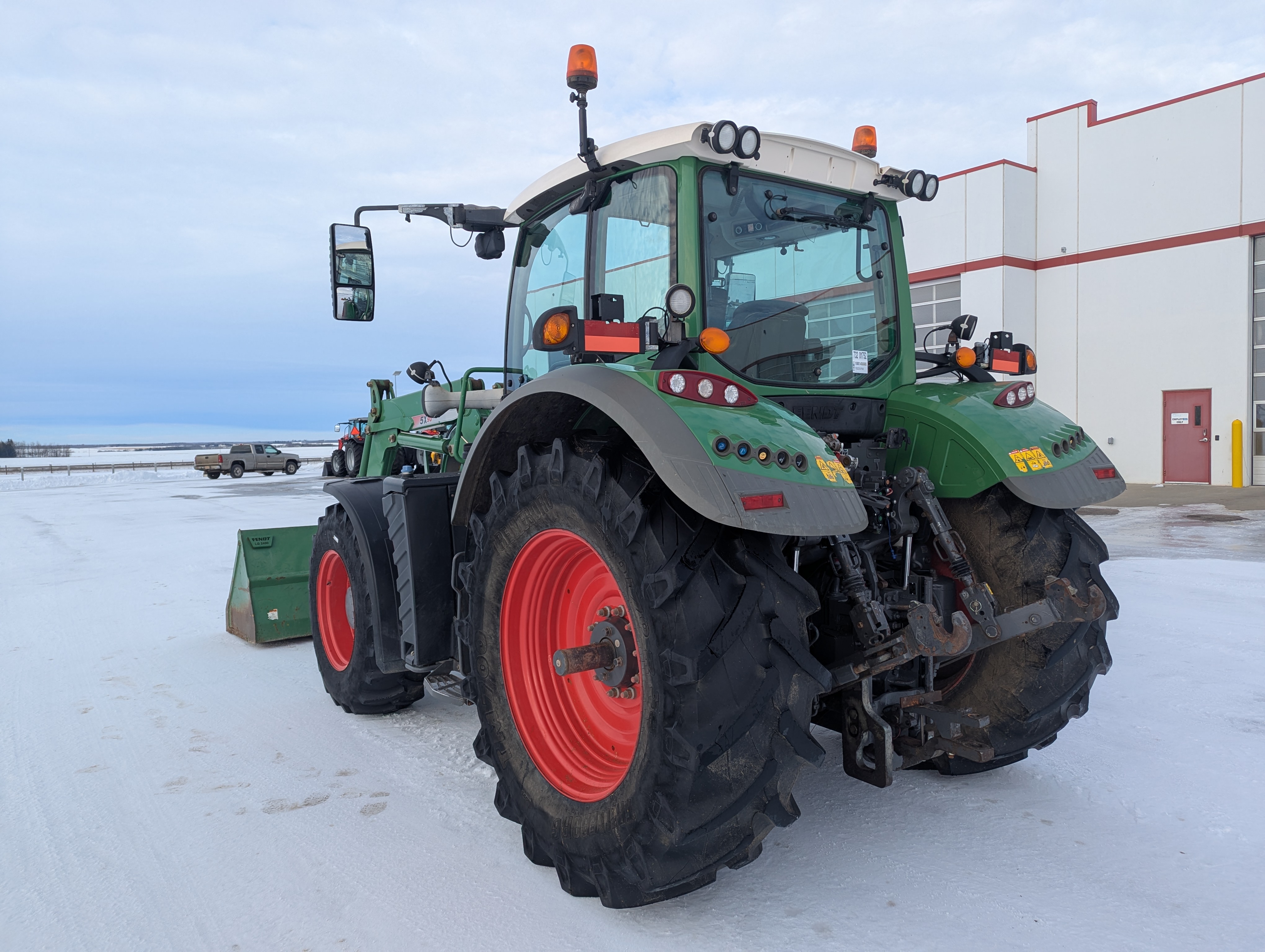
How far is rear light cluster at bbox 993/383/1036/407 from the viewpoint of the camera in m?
3.18

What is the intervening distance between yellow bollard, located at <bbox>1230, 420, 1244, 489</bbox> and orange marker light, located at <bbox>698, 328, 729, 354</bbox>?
18215 mm

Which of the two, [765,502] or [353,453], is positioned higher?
[765,502]

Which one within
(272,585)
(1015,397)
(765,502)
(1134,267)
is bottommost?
(272,585)

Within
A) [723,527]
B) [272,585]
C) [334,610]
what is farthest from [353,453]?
[723,527]

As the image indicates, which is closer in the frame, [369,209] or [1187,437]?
[369,209]

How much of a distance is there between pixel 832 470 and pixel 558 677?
123 cm

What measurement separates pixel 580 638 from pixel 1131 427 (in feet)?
62.9

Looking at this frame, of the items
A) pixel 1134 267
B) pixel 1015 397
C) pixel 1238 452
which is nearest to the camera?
pixel 1015 397

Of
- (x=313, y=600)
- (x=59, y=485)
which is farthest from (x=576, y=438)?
(x=59, y=485)

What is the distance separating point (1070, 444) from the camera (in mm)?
3109

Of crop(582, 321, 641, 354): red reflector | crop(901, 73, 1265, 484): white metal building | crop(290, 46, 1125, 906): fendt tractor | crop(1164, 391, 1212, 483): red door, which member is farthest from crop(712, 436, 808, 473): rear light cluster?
crop(1164, 391, 1212, 483): red door

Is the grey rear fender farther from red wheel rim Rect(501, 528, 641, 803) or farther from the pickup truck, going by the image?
the pickup truck

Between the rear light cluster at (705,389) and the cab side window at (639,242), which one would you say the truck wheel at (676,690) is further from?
the cab side window at (639,242)

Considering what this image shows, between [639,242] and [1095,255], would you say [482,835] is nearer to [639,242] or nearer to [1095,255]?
[639,242]
